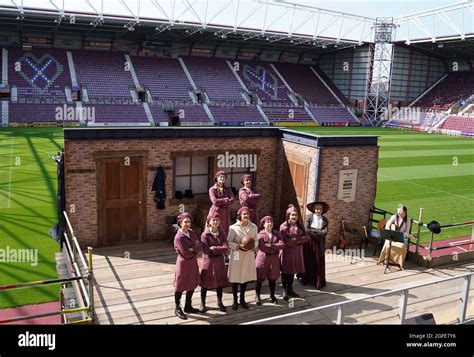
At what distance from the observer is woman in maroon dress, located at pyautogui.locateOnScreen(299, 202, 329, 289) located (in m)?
8.97

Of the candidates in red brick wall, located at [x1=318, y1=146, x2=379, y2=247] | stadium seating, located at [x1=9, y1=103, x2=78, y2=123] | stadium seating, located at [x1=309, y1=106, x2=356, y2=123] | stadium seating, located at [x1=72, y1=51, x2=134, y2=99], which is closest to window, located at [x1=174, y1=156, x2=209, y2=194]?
red brick wall, located at [x1=318, y1=146, x2=379, y2=247]

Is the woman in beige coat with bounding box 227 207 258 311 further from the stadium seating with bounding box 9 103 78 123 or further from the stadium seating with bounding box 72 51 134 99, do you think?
the stadium seating with bounding box 72 51 134 99

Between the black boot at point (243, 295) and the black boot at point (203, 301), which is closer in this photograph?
the black boot at point (203, 301)

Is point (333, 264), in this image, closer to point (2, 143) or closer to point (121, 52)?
point (2, 143)

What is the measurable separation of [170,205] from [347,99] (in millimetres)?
51220

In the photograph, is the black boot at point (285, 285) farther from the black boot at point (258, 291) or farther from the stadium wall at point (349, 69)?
the stadium wall at point (349, 69)

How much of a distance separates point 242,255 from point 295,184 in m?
4.56

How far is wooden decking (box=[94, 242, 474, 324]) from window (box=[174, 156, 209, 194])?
168 cm

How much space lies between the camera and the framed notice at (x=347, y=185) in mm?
11336

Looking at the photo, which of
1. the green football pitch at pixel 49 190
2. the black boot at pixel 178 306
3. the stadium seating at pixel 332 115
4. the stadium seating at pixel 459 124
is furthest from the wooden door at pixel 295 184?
the stadium seating at pixel 332 115

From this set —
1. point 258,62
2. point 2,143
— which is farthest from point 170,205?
point 258,62

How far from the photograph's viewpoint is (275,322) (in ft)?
19.1

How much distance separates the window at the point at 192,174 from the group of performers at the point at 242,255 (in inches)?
154
